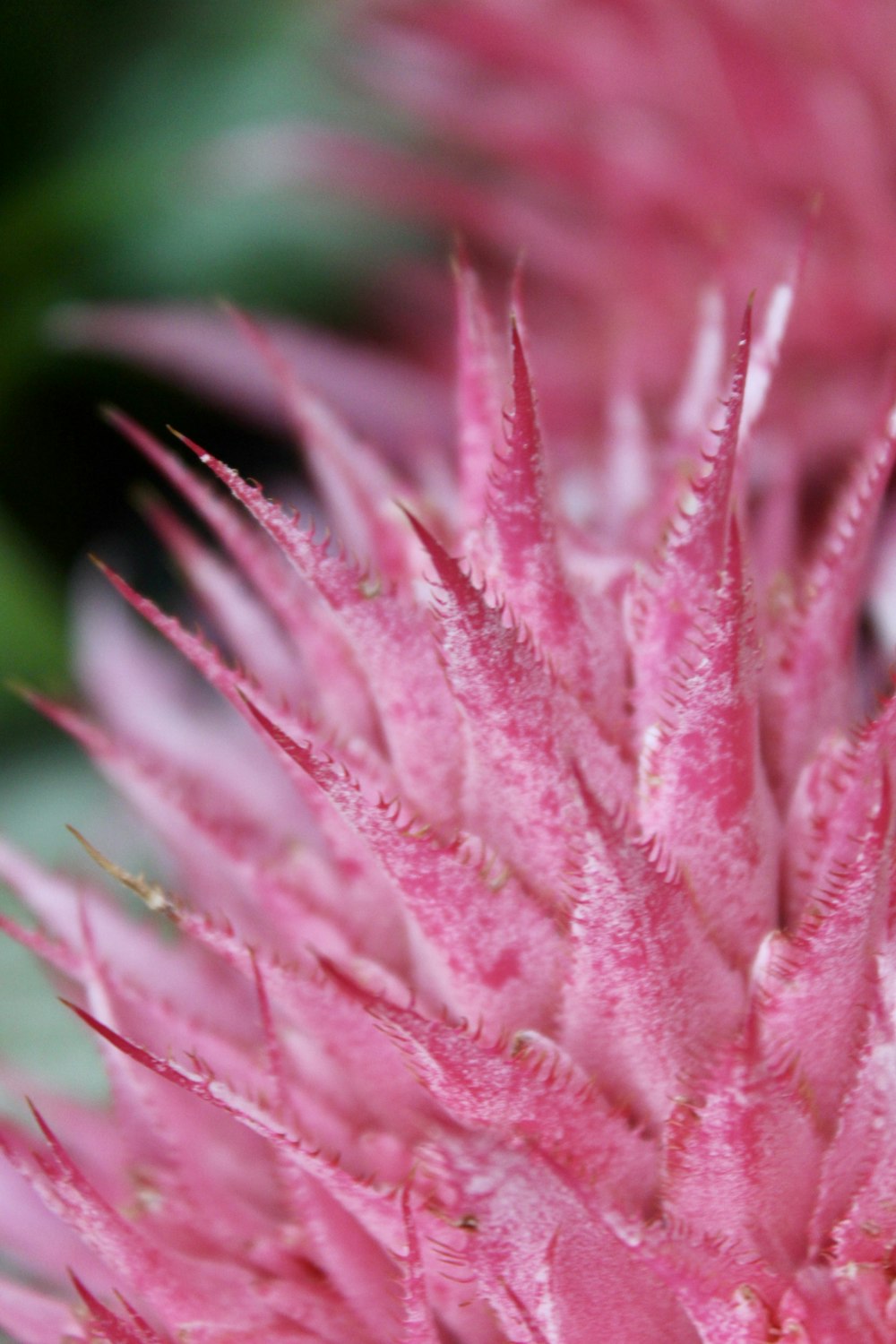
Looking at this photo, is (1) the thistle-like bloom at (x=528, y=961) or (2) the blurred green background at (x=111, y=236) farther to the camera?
(2) the blurred green background at (x=111, y=236)

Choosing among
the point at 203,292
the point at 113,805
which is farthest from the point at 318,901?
the point at 203,292

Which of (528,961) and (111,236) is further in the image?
(111,236)

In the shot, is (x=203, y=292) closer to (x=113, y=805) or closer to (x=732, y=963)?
(x=113, y=805)

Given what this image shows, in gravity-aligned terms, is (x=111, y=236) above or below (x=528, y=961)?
above

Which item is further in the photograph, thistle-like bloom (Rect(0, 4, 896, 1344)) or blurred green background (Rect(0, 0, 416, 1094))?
→ blurred green background (Rect(0, 0, 416, 1094))
